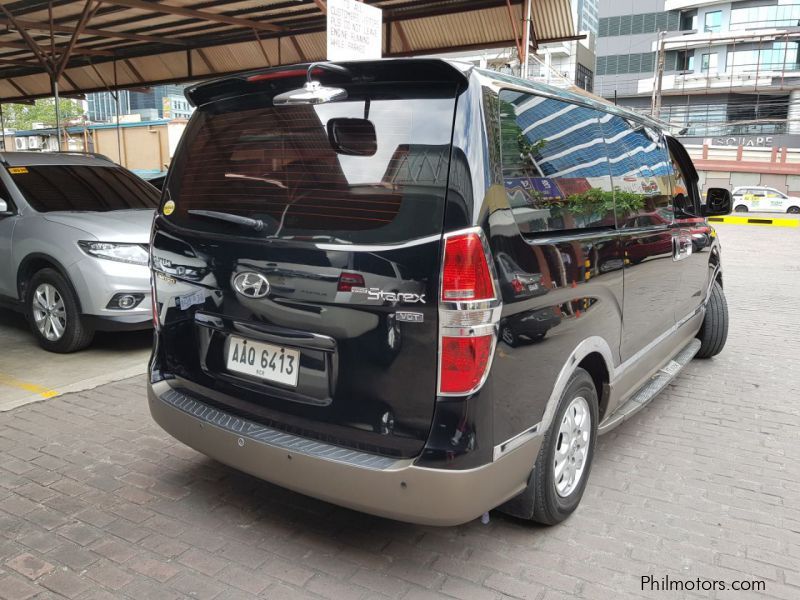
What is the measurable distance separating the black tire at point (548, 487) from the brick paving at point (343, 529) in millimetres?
120

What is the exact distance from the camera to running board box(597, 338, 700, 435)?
3494mm

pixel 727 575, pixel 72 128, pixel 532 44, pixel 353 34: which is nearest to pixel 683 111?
pixel 72 128

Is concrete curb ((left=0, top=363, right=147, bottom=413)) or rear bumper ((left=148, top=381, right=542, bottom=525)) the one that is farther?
concrete curb ((left=0, top=363, right=147, bottom=413))

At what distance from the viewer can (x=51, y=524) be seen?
301cm

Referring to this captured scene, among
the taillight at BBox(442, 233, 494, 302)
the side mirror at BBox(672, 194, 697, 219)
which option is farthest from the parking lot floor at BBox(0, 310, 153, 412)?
the side mirror at BBox(672, 194, 697, 219)

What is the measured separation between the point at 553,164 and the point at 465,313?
98 cm

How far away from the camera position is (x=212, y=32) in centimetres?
1314

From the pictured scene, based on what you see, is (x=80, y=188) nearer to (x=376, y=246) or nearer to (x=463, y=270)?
(x=376, y=246)

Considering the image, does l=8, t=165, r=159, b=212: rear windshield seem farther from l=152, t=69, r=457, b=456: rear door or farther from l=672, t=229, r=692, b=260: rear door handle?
l=672, t=229, r=692, b=260: rear door handle

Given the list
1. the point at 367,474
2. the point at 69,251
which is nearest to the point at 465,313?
the point at 367,474

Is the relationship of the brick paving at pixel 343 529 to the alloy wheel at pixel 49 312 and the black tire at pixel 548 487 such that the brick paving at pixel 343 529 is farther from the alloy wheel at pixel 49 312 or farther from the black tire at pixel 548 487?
the alloy wheel at pixel 49 312

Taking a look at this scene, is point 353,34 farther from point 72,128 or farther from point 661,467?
point 72,128

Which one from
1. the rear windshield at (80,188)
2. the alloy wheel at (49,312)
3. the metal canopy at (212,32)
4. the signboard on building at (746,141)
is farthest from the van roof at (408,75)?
the signboard on building at (746,141)

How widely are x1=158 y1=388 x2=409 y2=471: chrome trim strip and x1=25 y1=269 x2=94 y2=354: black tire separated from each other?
2.87 metres
